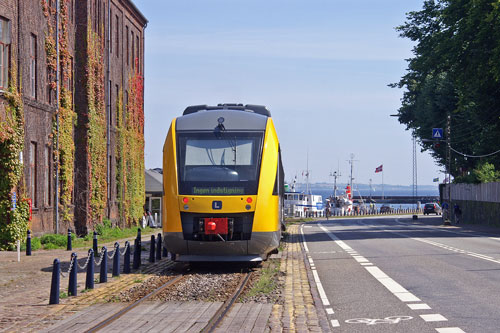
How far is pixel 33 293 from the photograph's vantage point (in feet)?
47.3

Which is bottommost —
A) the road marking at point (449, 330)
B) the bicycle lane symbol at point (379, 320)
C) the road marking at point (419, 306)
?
the bicycle lane symbol at point (379, 320)

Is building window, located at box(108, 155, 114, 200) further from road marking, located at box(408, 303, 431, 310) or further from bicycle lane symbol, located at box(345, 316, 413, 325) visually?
bicycle lane symbol, located at box(345, 316, 413, 325)

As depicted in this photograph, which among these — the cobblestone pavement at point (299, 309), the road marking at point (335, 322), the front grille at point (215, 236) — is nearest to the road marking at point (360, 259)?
the cobblestone pavement at point (299, 309)

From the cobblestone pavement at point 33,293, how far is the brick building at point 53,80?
7.18 meters

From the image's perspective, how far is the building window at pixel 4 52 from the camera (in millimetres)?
26047

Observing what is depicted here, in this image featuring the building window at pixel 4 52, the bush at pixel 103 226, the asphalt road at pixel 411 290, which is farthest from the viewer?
the bush at pixel 103 226

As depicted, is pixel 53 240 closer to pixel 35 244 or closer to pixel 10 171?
pixel 35 244

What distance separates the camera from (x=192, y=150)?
18.2 m

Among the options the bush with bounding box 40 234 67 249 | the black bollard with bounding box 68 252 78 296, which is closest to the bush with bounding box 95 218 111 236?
the bush with bounding box 40 234 67 249

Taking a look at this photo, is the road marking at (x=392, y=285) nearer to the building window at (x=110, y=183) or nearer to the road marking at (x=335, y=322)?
the road marking at (x=335, y=322)

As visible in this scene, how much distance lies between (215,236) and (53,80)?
1745 cm

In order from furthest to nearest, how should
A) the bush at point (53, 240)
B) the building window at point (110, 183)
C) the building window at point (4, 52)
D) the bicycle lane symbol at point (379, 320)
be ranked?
the building window at point (110, 183) → the bush at point (53, 240) → the building window at point (4, 52) → the bicycle lane symbol at point (379, 320)

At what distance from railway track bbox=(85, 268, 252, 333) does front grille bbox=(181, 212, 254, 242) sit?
1077mm

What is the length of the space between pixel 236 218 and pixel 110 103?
2639 centimetres
